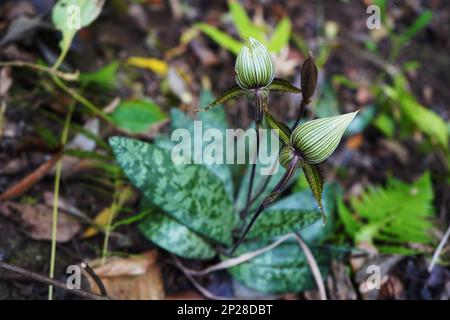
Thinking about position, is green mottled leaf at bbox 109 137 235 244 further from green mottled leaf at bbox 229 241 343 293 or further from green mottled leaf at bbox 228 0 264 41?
green mottled leaf at bbox 228 0 264 41

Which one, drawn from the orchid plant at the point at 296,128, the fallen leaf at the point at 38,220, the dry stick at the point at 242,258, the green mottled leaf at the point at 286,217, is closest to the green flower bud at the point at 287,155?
the orchid plant at the point at 296,128

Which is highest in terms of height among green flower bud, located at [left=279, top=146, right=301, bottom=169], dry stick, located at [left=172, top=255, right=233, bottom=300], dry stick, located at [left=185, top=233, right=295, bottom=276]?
green flower bud, located at [left=279, top=146, right=301, bottom=169]

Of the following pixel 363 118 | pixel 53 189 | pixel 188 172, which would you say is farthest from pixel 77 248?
pixel 363 118

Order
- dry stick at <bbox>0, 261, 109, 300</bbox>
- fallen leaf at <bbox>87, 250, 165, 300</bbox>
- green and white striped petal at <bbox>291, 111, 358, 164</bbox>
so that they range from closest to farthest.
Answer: green and white striped petal at <bbox>291, 111, 358, 164</bbox> → dry stick at <bbox>0, 261, 109, 300</bbox> → fallen leaf at <bbox>87, 250, 165, 300</bbox>

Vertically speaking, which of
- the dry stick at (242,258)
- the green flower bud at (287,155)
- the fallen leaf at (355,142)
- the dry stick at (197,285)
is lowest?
the dry stick at (197,285)

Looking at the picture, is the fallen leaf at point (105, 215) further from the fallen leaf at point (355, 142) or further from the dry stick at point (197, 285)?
the fallen leaf at point (355, 142)

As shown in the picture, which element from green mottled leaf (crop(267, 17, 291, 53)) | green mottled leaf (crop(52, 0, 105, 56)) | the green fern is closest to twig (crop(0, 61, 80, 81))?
green mottled leaf (crop(52, 0, 105, 56))

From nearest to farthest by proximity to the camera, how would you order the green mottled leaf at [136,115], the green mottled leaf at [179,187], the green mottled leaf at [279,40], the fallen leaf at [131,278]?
the green mottled leaf at [179,187] < the fallen leaf at [131,278] < the green mottled leaf at [136,115] < the green mottled leaf at [279,40]
